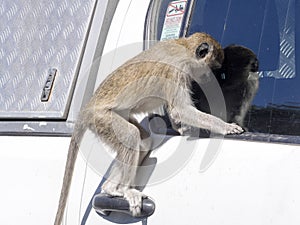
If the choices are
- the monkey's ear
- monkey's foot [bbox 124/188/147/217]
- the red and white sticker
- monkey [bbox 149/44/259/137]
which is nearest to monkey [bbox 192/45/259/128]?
monkey [bbox 149/44/259/137]

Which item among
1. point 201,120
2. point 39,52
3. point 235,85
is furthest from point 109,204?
point 39,52

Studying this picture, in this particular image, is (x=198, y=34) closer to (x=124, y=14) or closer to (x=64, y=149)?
(x=124, y=14)

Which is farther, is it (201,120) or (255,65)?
(201,120)

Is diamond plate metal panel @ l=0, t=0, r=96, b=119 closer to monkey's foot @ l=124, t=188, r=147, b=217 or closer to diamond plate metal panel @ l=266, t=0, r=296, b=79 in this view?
monkey's foot @ l=124, t=188, r=147, b=217

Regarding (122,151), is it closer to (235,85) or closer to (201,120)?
(201,120)

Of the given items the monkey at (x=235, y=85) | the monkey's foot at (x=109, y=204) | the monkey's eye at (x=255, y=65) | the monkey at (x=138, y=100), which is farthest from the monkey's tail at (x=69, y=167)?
the monkey's eye at (x=255, y=65)

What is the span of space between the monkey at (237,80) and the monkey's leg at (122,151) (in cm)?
34

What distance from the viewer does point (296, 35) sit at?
303 cm

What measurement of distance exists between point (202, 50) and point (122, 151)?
613 millimetres

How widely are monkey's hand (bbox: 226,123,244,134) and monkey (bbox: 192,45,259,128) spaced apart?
0.09 ft

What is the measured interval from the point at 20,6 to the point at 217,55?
1339mm

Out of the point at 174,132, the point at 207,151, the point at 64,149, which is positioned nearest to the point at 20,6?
the point at 64,149

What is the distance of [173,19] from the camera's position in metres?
3.50

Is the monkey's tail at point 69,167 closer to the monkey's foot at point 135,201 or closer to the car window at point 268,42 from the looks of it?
the monkey's foot at point 135,201
